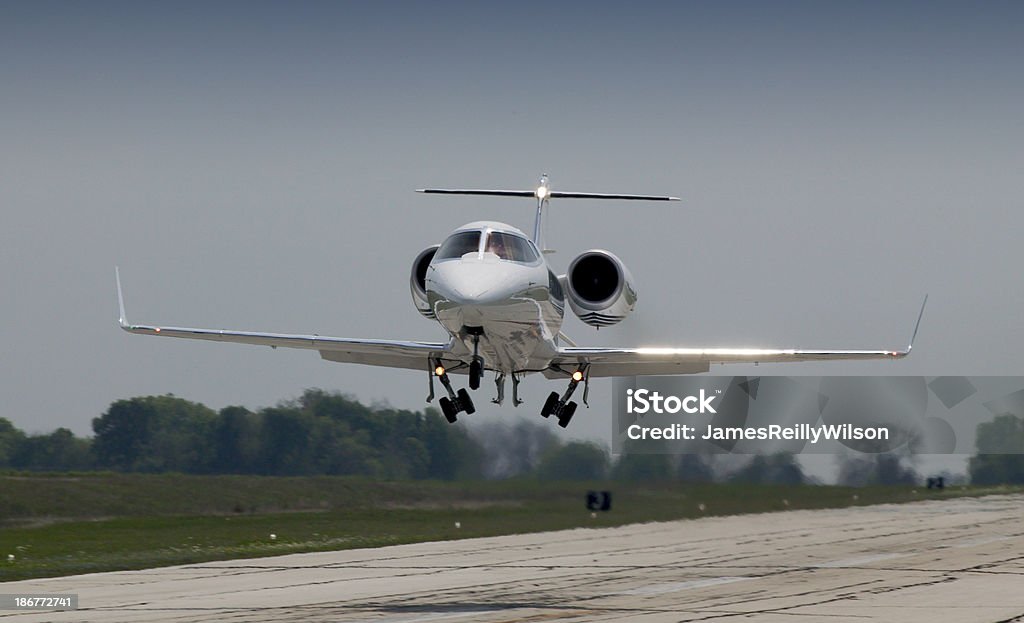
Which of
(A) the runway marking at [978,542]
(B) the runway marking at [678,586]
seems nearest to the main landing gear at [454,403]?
(B) the runway marking at [678,586]

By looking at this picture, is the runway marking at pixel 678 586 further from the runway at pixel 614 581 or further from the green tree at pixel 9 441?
the green tree at pixel 9 441

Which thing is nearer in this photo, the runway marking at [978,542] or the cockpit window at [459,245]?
the cockpit window at [459,245]

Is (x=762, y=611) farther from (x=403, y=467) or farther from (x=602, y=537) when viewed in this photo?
(x=403, y=467)

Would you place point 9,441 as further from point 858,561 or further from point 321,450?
point 858,561

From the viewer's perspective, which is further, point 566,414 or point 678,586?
point 566,414

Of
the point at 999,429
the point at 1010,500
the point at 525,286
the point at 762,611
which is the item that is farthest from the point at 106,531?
the point at 999,429

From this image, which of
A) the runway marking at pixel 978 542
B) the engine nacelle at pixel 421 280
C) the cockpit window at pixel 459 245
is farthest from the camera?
the runway marking at pixel 978 542

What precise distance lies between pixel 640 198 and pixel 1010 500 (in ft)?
98.4

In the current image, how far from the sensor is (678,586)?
26281mm

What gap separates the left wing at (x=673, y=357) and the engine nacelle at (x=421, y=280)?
9.05ft

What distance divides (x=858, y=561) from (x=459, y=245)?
12.5m

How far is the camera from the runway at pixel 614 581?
2211 centimetres

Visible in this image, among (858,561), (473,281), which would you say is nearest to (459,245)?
(473,281)

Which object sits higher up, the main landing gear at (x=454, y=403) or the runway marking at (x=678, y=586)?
the main landing gear at (x=454, y=403)
